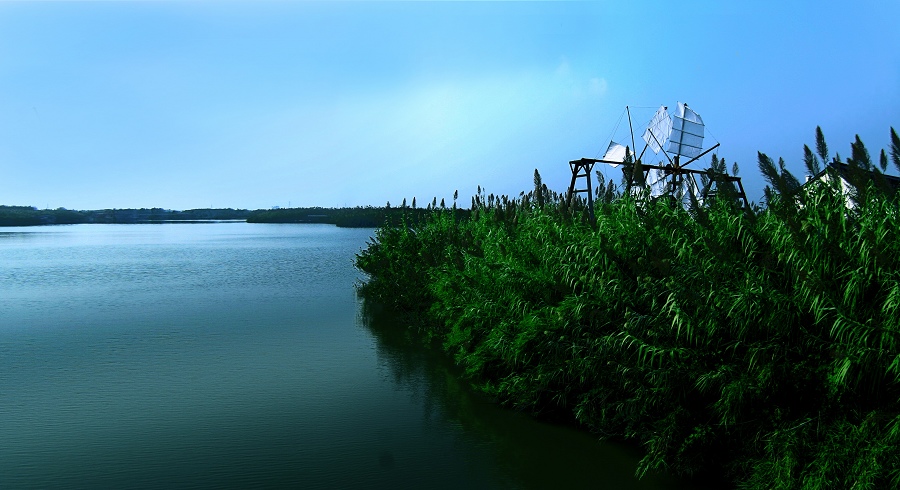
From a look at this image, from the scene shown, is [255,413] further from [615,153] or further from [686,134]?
[686,134]

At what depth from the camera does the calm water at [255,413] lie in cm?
502

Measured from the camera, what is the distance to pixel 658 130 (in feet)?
50.8

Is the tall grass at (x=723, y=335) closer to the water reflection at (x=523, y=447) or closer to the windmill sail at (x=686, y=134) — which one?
the water reflection at (x=523, y=447)

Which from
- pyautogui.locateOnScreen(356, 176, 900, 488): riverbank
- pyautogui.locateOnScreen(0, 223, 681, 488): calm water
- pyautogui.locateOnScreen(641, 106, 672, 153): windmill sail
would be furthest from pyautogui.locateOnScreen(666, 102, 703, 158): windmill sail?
pyautogui.locateOnScreen(356, 176, 900, 488): riverbank

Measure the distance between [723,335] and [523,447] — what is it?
1.84 meters

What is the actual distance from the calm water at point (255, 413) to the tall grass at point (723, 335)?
0.45 meters

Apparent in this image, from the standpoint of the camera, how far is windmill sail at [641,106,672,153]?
15.1 m

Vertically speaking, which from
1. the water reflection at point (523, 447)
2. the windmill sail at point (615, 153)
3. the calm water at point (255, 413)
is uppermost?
the windmill sail at point (615, 153)

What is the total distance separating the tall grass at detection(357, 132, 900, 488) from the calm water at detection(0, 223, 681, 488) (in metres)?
0.45

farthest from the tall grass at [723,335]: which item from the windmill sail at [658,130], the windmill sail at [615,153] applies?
the windmill sail at [658,130]

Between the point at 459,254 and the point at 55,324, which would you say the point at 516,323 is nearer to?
the point at 459,254

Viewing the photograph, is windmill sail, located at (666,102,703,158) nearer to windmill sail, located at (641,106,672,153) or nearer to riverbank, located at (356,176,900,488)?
windmill sail, located at (641,106,672,153)

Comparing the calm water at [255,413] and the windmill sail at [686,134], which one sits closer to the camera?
the calm water at [255,413]

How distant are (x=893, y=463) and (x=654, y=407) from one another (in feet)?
5.30
